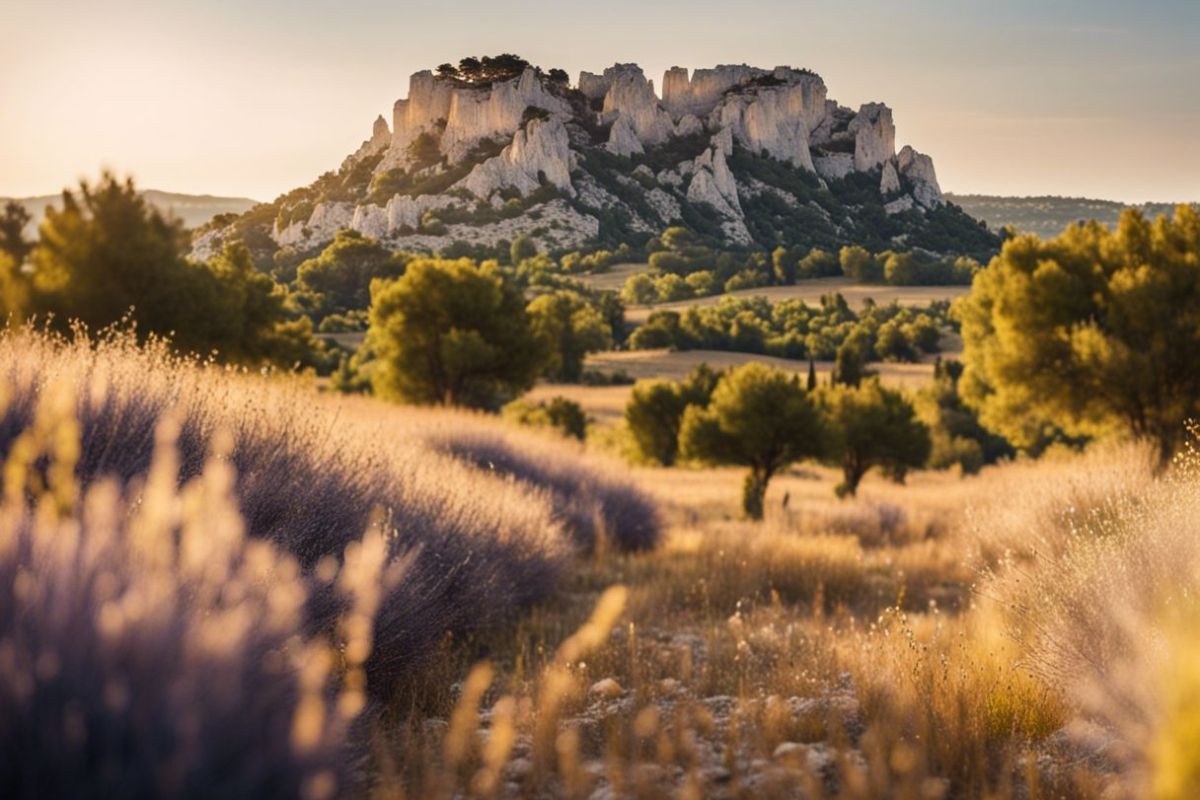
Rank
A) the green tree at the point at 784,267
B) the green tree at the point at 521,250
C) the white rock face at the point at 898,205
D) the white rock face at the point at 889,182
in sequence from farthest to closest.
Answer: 1. the white rock face at the point at 889,182
2. the white rock face at the point at 898,205
3. the green tree at the point at 784,267
4. the green tree at the point at 521,250

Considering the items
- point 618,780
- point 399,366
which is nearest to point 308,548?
point 618,780

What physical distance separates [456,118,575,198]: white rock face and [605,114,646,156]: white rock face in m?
12.8

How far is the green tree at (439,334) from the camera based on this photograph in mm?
32281

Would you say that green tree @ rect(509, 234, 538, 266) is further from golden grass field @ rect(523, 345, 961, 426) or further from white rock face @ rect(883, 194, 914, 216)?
white rock face @ rect(883, 194, 914, 216)

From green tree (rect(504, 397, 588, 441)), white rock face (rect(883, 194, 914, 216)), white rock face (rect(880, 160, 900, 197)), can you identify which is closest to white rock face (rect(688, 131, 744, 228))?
white rock face (rect(883, 194, 914, 216))

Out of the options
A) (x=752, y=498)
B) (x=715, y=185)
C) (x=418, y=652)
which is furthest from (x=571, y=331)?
(x=715, y=185)

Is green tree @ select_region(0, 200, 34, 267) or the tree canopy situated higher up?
green tree @ select_region(0, 200, 34, 267)

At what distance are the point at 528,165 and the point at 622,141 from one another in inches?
1426

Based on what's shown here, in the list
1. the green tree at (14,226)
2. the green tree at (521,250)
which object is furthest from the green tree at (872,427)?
the green tree at (521,250)

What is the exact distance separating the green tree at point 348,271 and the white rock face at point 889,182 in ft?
435

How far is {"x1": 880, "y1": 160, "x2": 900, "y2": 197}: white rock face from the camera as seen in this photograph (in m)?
188

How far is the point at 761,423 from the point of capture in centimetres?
2592

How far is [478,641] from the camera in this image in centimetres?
671

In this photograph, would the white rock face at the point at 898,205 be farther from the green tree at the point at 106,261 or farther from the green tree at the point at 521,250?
the green tree at the point at 106,261
